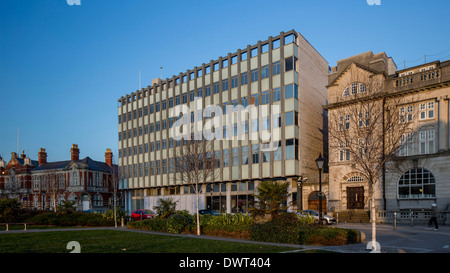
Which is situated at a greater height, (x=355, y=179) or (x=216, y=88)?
(x=216, y=88)

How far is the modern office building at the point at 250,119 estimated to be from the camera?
146 feet

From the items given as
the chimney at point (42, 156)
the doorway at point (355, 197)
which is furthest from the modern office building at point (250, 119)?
the chimney at point (42, 156)

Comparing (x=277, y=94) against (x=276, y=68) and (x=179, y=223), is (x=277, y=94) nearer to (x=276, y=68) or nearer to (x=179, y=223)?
(x=276, y=68)

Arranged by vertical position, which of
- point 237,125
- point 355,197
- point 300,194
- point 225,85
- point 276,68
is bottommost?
point 300,194

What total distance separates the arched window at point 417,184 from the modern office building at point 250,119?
33.7 ft

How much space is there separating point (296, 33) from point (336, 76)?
832 cm

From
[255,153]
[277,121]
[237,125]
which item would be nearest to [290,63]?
[277,121]

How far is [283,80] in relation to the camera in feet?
148

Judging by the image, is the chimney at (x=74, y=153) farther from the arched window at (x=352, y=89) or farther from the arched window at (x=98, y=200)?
the arched window at (x=352, y=89)

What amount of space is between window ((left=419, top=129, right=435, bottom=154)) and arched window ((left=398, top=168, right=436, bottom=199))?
1827mm

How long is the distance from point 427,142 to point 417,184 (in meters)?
4.00

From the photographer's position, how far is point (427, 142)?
110 feet
